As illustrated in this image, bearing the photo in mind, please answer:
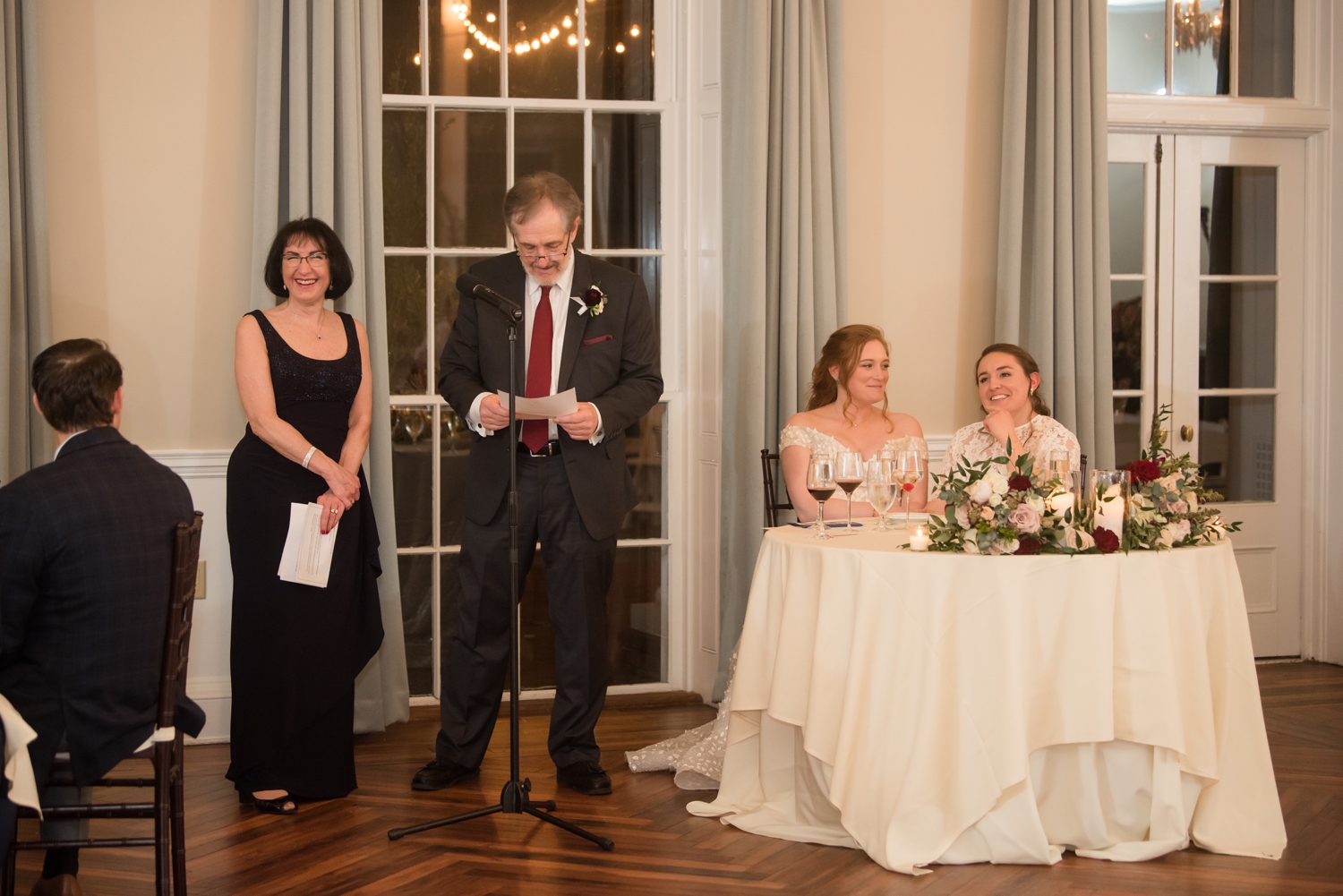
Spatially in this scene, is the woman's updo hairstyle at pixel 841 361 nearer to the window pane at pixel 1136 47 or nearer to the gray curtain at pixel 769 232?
the gray curtain at pixel 769 232

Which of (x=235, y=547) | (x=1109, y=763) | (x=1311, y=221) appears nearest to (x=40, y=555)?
(x=235, y=547)

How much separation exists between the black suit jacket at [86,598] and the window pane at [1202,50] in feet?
15.8

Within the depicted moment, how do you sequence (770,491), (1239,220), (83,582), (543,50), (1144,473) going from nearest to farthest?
(83,582) < (1144,473) < (770,491) < (543,50) < (1239,220)

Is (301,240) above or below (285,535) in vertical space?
above

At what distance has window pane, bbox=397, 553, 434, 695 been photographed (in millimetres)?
4465

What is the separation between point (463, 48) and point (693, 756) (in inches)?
113

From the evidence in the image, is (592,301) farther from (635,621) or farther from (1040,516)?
(635,621)

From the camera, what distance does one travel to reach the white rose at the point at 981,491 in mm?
2760

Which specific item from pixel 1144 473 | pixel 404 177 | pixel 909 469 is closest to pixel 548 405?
pixel 909 469

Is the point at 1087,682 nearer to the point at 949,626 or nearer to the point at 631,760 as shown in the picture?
the point at 949,626

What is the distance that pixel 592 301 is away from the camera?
3.33 metres

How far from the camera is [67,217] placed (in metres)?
3.98

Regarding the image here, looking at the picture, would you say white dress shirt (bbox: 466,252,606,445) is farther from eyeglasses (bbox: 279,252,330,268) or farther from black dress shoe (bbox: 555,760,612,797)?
black dress shoe (bbox: 555,760,612,797)

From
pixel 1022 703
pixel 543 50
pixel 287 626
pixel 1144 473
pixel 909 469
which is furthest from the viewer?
pixel 543 50
